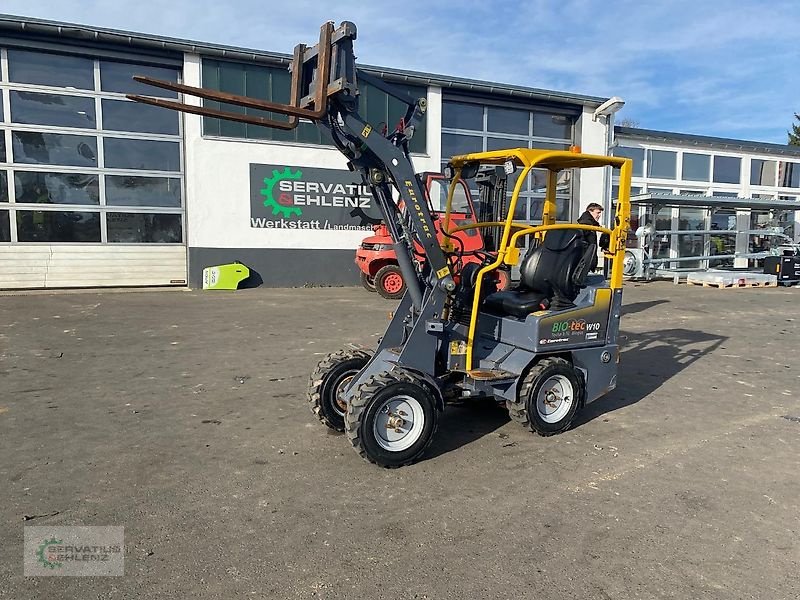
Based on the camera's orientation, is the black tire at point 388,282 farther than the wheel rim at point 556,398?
Yes

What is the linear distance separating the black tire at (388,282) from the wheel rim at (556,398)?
873 centimetres

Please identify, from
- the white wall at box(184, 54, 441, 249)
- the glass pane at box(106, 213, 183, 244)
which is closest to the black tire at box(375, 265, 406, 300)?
the white wall at box(184, 54, 441, 249)

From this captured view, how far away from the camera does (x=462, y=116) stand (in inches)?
704

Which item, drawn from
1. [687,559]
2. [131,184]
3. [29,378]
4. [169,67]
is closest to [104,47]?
[169,67]

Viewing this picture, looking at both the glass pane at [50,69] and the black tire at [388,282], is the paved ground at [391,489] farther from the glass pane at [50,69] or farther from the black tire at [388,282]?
the glass pane at [50,69]

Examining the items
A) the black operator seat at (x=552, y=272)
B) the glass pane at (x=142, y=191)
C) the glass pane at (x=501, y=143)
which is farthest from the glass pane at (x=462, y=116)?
the black operator seat at (x=552, y=272)

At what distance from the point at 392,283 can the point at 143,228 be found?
22.3 ft

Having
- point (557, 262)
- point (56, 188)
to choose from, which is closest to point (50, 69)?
point (56, 188)

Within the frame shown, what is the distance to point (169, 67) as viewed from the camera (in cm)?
1502

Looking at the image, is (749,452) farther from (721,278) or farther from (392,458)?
(721,278)

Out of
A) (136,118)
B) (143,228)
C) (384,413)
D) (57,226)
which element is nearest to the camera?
(384,413)

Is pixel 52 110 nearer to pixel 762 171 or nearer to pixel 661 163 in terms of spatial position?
pixel 661 163

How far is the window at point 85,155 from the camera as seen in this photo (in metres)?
14.2

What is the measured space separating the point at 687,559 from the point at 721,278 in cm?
1624
